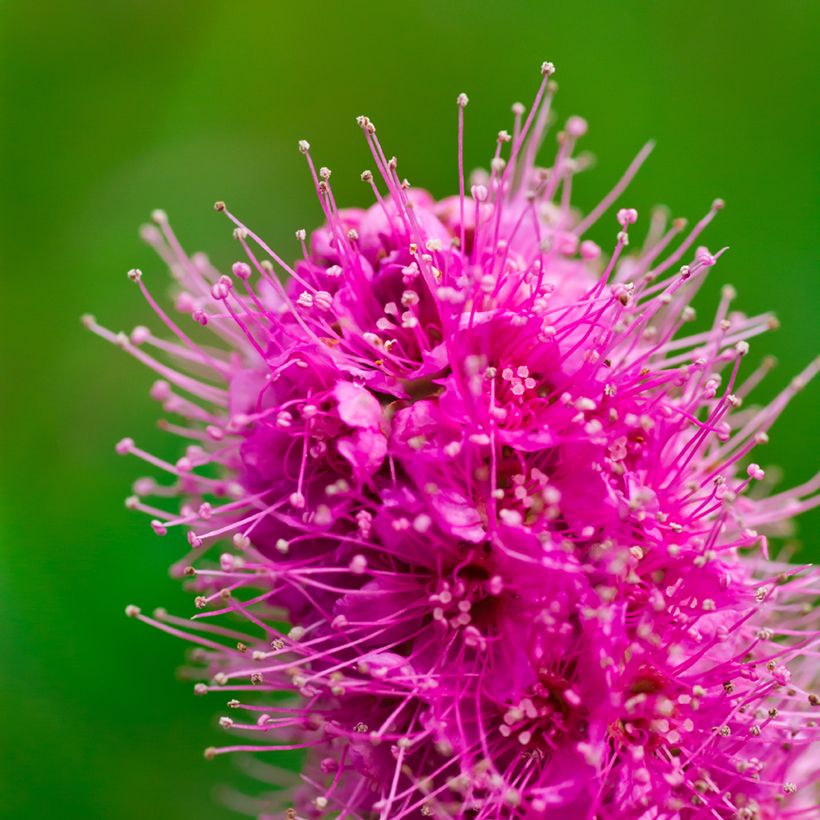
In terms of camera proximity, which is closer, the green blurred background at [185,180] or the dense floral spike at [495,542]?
the dense floral spike at [495,542]

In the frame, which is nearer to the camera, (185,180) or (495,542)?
(495,542)

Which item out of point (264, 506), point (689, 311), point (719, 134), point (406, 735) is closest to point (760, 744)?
point (406, 735)

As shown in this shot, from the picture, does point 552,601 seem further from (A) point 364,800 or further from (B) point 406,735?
(A) point 364,800

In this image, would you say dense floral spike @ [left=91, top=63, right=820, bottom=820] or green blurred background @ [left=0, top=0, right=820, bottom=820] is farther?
green blurred background @ [left=0, top=0, right=820, bottom=820]
